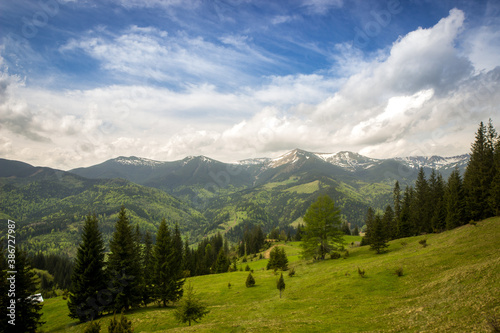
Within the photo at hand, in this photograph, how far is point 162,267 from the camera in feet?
121

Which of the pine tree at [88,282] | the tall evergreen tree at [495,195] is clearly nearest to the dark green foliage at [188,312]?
the pine tree at [88,282]

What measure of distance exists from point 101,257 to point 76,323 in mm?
9869

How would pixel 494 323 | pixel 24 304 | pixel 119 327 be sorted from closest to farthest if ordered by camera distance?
1. pixel 494 323
2. pixel 119 327
3. pixel 24 304

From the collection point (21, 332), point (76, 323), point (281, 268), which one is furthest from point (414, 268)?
point (21, 332)

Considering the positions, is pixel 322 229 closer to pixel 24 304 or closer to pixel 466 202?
pixel 466 202

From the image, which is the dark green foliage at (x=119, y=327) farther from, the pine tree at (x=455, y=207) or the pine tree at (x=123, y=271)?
the pine tree at (x=455, y=207)

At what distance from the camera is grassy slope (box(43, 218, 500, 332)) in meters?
16.5

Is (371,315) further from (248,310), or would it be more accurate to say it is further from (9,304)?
(9,304)

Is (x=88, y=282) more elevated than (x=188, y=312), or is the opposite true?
(x=88, y=282)

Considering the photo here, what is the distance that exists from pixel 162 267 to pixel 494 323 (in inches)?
1495

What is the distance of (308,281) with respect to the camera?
126 ft

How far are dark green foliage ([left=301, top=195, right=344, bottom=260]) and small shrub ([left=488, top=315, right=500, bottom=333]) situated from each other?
3923cm

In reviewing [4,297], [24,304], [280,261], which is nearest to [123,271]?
[24,304]

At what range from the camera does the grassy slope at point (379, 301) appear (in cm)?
1648
